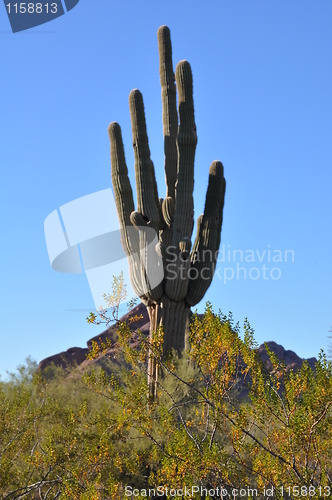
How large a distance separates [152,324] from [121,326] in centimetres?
491

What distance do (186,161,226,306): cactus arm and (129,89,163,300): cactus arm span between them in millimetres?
723

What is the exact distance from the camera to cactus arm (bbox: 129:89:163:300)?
9930mm

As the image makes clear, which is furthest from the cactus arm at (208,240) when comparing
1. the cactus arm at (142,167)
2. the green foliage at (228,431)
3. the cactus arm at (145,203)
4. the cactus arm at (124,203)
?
the green foliage at (228,431)

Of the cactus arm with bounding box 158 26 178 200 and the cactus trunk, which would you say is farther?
the cactus arm with bounding box 158 26 178 200

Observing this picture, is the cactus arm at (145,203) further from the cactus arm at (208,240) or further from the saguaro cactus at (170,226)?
the cactus arm at (208,240)

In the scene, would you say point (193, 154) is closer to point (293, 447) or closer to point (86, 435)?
point (86, 435)

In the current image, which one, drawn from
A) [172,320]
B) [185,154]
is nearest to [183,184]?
[185,154]

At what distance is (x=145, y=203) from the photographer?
33.5 feet

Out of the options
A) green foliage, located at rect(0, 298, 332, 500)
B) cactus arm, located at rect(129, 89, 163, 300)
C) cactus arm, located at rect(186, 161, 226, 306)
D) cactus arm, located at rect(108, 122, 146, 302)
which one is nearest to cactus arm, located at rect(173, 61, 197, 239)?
cactus arm, located at rect(186, 161, 226, 306)

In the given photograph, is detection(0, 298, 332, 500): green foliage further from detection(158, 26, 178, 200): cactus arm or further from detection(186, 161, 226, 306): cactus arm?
detection(158, 26, 178, 200): cactus arm

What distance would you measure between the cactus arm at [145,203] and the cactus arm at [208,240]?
723 mm

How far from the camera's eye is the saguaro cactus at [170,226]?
9.95m

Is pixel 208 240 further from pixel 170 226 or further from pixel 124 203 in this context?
pixel 124 203

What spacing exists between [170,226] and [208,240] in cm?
89
